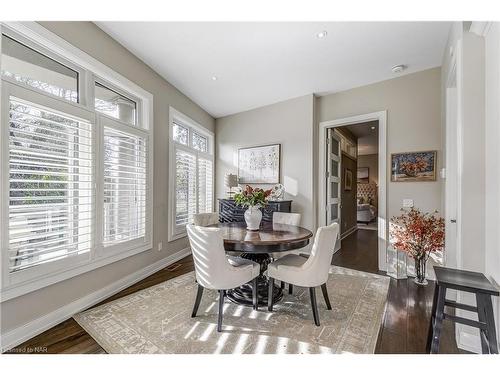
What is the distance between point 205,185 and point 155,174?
58.5 inches

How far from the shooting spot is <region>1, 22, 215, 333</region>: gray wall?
6.08 ft

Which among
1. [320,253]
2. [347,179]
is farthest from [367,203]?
[320,253]

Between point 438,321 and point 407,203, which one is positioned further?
point 407,203

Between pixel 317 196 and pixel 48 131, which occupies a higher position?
pixel 48 131

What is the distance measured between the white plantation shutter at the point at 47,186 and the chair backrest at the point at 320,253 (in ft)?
7.28

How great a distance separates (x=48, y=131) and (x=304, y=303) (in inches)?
115

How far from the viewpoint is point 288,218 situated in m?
3.15

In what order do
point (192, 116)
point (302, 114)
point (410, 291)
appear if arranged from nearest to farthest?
point (410, 291), point (302, 114), point (192, 116)

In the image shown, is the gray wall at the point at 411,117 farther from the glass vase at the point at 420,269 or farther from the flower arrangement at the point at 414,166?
the glass vase at the point at 420,269

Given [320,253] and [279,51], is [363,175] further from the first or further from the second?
[320,253]
